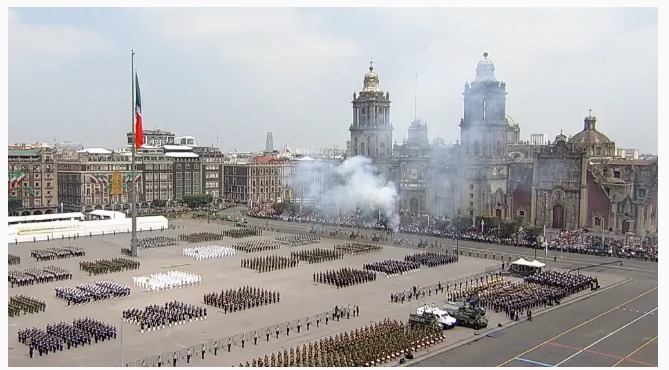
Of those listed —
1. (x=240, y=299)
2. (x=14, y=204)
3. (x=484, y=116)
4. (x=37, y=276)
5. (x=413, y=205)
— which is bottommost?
(x=240, y=299)

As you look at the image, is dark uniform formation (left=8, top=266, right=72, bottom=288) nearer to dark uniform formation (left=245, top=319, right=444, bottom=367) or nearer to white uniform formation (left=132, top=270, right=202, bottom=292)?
white uniform formation (left=132, top=270, right=202, bottom=292)

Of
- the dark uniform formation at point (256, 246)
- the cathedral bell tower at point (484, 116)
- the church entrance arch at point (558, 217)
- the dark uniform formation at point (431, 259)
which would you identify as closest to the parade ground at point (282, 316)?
the dark uniform formation at point (431, 259)

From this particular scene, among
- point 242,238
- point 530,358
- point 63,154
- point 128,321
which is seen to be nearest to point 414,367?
point 530,358

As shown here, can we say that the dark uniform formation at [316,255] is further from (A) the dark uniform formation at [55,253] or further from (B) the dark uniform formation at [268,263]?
(A) the dark uniform formation at [55,253]

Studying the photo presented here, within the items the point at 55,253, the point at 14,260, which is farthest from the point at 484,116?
the point at 14,260

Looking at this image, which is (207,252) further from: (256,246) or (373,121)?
(373,121)

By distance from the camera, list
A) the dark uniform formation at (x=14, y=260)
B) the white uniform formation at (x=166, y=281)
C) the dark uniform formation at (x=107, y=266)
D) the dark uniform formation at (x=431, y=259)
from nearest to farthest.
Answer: the white uniform formation at (x=166, y=281)
the dark uniform formation at (x=107, y=266)
the dark uniform formation at (x=14, y=260)
the dark uniform formation at (x=431, y=259)
